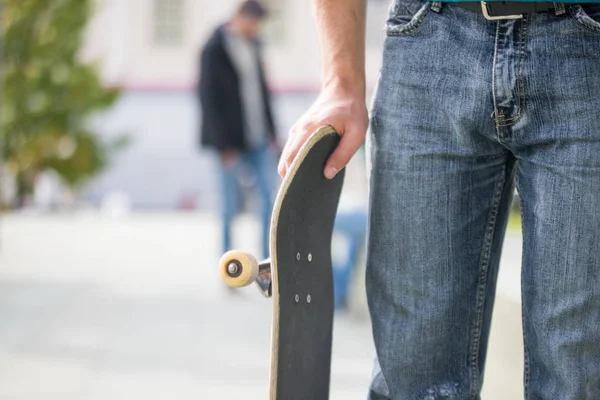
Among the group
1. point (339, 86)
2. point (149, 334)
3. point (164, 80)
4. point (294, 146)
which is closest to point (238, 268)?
point (294, 146)

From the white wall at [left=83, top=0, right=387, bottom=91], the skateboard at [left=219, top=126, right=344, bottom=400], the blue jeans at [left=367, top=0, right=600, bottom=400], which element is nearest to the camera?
the blue jeans at [left=367, top=0, right=600, bottom=400]

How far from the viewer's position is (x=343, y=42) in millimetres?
1767

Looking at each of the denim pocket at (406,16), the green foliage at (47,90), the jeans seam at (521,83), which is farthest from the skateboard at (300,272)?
the green foliage at (47,90)

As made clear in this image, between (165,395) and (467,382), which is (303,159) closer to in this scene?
(467,382)

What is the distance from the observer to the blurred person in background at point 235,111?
233 inches

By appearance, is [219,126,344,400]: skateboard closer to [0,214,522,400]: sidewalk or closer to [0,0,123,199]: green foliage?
[0,214,522,400]: sidewalk

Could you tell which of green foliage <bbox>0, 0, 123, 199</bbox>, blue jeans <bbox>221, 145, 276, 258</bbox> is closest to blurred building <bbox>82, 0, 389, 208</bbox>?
green foliage <bbox>0, 0, 123, 199</bbox>

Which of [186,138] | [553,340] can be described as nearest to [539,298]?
[553,340]

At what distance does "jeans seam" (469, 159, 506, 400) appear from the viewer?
1688 millimetres

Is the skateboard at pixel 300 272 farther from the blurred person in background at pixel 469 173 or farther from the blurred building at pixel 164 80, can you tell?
the blurred building at pixel 164 80

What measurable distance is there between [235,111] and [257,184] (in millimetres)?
511

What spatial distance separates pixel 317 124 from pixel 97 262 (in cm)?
615

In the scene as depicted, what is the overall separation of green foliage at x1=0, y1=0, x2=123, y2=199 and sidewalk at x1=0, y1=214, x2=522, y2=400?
583 inches

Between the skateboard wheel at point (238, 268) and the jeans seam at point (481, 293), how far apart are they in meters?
0.43
